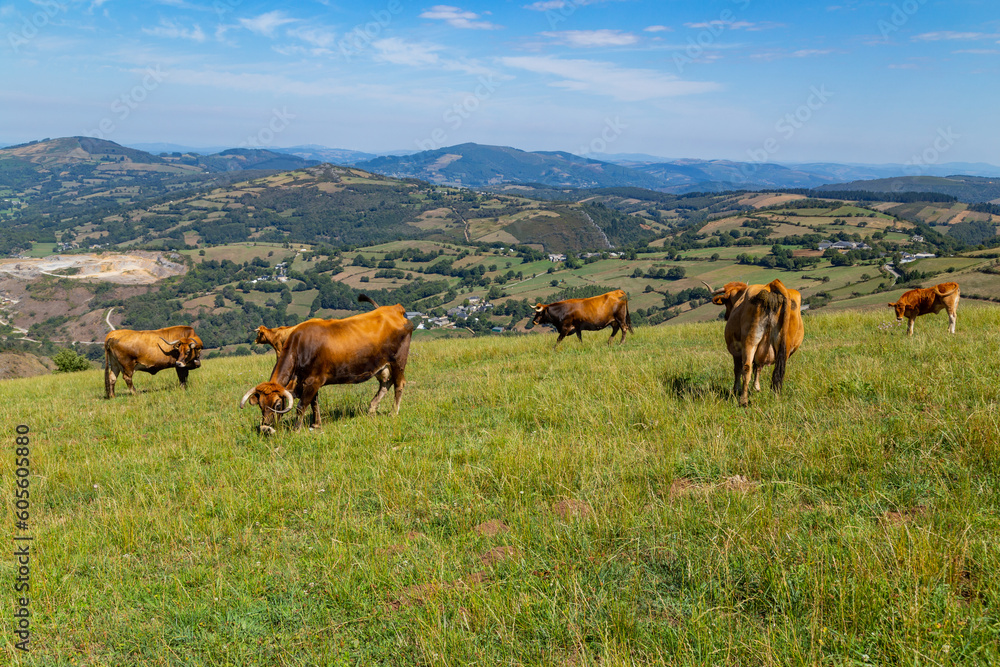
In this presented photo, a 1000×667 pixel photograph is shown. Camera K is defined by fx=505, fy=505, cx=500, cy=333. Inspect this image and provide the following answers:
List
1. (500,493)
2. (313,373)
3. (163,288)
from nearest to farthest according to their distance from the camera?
(500,493), (313,373), (163,288)

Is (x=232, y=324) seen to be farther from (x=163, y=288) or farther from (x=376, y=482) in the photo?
(x=376, y=482)

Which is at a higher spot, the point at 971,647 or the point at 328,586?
the point at 971,647

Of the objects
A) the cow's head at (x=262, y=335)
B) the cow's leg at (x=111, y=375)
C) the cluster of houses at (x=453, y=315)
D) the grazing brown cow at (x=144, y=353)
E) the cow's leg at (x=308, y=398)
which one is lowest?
the cluster of houses at (x=453, y=315)

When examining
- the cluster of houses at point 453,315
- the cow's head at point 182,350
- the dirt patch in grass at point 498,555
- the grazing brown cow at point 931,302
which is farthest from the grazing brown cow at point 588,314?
the cluster of houses at point 453,315

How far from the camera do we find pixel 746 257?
127000 millimetres

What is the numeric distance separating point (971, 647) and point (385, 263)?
187397mm

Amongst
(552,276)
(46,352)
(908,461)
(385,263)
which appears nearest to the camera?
(908,461)

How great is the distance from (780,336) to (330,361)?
24.7ft

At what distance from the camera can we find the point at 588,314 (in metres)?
18.8

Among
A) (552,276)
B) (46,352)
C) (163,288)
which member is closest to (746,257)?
(552,276)

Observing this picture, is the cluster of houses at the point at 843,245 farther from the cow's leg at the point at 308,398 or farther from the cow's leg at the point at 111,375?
the cow's leg at the point at 111,375

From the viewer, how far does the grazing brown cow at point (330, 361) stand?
8471 millimetres

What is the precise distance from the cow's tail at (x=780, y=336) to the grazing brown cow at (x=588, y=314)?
1052cm

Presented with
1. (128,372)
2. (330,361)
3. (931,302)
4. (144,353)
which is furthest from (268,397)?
(931,302)
